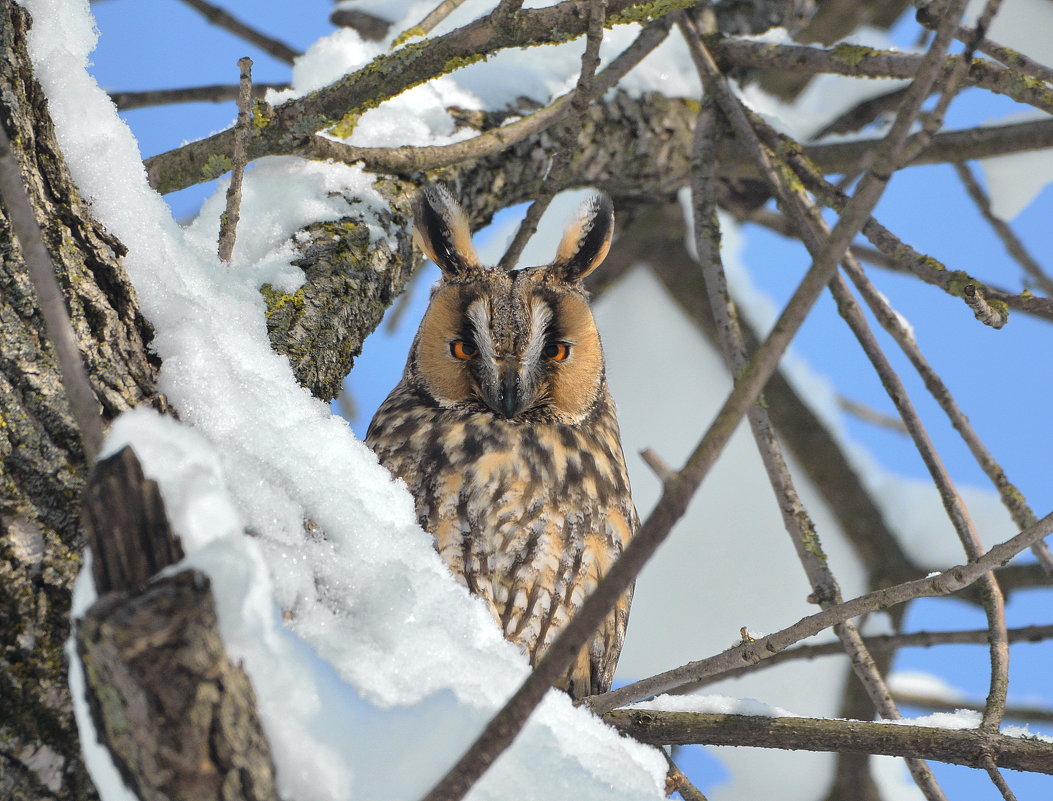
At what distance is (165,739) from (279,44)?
3186mm

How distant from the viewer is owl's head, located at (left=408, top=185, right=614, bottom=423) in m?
2.06

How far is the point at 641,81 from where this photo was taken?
3.09m

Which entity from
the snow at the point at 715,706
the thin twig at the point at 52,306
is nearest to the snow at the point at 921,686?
Result: the snow at the point at 715,706

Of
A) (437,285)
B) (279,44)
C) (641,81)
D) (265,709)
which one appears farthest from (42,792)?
(279,44)

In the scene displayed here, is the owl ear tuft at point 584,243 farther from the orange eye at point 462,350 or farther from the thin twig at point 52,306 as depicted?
the thin twig at point 52,306

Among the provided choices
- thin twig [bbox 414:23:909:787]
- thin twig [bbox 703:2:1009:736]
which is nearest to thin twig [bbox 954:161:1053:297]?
thin twig [bbox 703:2:1009:736]

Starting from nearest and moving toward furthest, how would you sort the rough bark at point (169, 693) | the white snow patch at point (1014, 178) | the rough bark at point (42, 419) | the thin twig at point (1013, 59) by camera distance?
1. the rough bark at point (169, 693)
2. the rough bark at point (42, 419)
3. the thin twig at point (1013, 59)
4. the white snow patch at point (1014, 178)

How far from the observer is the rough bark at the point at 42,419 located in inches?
38.3

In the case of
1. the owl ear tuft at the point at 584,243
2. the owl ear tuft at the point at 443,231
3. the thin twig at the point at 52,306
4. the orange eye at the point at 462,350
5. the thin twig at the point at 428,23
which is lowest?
the thin twig at the point at 52,306

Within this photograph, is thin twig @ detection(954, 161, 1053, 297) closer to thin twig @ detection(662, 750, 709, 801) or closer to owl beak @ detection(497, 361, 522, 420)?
owl beak @ detection(497, 361, 522, 420)

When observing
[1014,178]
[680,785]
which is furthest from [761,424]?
[1014,178]

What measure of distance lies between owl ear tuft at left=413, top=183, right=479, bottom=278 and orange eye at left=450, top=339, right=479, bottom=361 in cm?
19

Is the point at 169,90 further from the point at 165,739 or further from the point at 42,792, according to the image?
the point at 165,739

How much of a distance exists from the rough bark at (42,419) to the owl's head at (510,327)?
0.96 m
